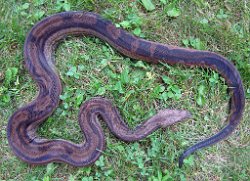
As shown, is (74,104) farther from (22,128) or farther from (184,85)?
(184,85)

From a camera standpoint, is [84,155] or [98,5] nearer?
[84,155]

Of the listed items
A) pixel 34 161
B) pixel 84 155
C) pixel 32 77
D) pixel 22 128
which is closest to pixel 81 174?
pixel 84 155

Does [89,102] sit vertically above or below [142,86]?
below
